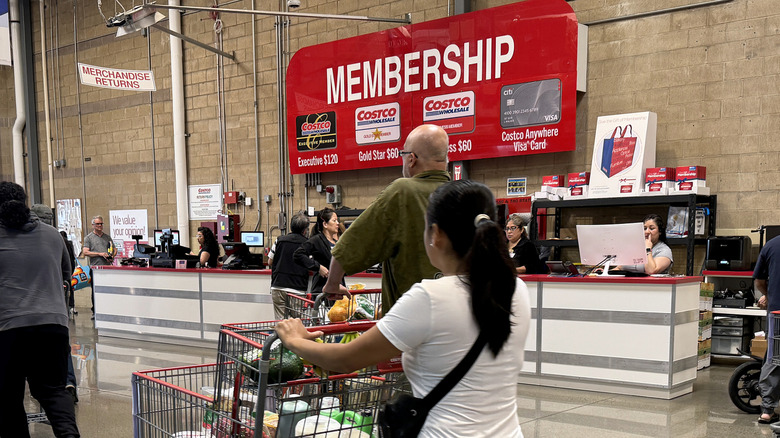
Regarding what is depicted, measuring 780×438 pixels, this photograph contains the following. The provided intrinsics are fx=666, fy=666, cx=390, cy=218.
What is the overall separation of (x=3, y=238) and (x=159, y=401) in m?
1.70

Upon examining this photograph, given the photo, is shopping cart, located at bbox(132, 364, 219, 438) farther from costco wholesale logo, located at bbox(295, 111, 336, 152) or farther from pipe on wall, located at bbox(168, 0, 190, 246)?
pipe on wall, located at bbox(168, 0, 190, 246)

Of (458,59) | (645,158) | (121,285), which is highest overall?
(458,59)

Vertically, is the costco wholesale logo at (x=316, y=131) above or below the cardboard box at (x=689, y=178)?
above

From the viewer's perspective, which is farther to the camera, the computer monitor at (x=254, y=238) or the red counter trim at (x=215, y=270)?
the computer monitor at (x=254, y=238)

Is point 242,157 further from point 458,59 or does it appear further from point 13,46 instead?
point 13,46

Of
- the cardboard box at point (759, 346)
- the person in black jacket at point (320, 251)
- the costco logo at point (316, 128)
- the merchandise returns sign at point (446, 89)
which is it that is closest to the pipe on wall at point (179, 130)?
the merchandise returns sign at point (446, 89)

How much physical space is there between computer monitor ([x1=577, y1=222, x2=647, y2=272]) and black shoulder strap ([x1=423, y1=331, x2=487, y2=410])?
4019mm

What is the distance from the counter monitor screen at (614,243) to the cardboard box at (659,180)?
1.56m

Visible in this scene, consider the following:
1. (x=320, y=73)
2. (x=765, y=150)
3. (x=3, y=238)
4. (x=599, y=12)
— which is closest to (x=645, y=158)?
(x=765, y=150)

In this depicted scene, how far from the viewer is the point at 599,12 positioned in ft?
24.4

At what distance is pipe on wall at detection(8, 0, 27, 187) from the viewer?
13.6 meters

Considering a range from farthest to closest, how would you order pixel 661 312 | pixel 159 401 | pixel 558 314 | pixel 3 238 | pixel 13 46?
pixel 13 46 → pixel 558 314 → pixel 661 312 → pixel 3 238 → pixel 159 401

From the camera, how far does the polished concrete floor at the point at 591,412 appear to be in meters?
4.30

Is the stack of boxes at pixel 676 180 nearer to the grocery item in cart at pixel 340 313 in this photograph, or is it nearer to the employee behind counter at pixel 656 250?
the employee behind counter at pixel 656 250
